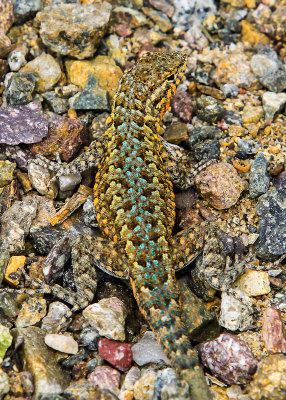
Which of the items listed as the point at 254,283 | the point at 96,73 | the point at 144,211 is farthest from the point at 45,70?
the point at 254,283

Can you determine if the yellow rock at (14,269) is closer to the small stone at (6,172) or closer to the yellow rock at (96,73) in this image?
the small stone at (6,172)

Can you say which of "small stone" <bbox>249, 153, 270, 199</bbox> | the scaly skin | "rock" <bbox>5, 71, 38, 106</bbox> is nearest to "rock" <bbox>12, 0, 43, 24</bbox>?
"rock" <bbox>5, 71, 38, 106</bbox>

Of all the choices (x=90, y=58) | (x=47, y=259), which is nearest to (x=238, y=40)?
(x=90, y=58)

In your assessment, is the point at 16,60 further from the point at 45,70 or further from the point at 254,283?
the point at 254,283

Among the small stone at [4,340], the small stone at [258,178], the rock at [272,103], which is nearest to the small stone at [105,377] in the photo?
the small stone at [4,340]

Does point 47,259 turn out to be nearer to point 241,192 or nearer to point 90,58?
point 241,192

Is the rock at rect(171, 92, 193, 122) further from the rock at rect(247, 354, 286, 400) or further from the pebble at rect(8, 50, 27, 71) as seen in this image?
the rock at rect(247, 354, 286, 400)
